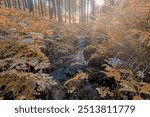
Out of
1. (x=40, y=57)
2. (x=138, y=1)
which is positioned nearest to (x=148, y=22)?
(x=138, y=1)

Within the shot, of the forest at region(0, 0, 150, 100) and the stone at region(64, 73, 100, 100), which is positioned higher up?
the forest at region(0, 0, 150, 100)

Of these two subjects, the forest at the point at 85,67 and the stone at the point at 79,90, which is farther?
the stone at the point at 79,90

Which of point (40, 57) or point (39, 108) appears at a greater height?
point (40, 57)

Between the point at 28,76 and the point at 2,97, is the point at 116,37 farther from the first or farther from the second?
the point at 2,97

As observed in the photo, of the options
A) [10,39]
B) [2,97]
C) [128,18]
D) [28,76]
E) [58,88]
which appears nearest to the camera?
[2,97]

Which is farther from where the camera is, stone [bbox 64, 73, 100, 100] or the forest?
stone [bbox 64, 73, 100, 100]

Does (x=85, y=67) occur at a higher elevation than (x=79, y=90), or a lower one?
higher

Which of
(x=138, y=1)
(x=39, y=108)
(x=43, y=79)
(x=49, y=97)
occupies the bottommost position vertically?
(x=49, y=97)

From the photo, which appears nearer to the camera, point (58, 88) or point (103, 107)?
point (103, 107)

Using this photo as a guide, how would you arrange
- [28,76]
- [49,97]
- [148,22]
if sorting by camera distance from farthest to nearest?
[148,22] < [49,97] < [28,76]

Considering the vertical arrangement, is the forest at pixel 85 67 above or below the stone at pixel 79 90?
above

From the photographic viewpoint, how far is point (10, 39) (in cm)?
302

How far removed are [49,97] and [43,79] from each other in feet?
1.28

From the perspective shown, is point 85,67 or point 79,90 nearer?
point 79,90
